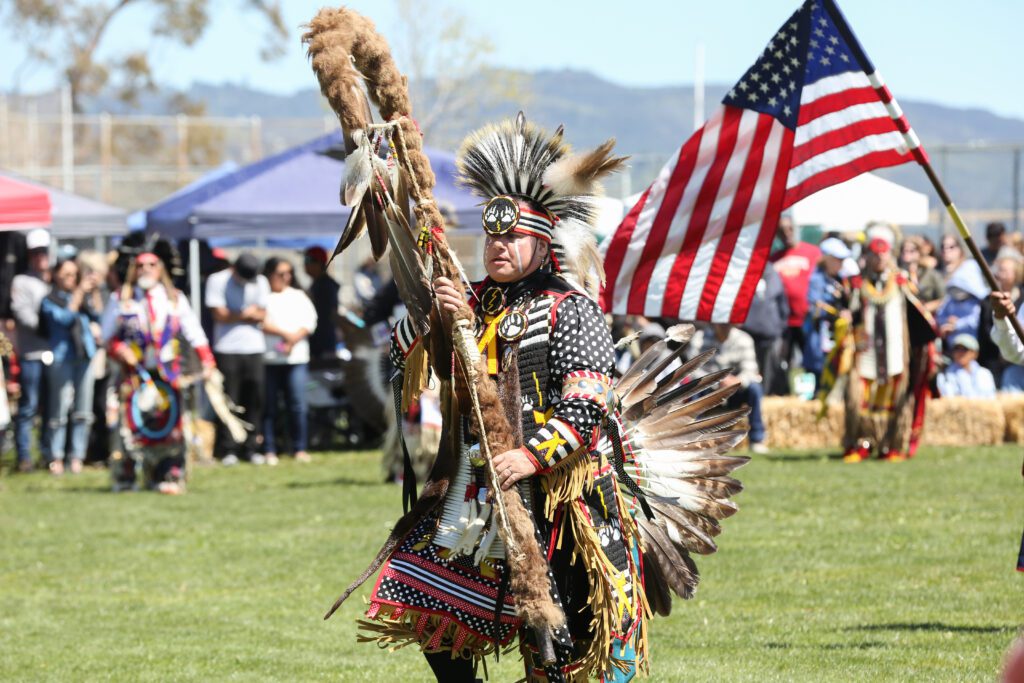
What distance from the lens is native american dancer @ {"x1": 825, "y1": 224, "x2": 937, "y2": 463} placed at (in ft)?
36.8

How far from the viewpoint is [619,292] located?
19.2 feet

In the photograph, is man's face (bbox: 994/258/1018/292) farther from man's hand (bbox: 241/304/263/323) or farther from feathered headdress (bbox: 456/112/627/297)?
feathered headdress (bbox: 456/112/627/297)

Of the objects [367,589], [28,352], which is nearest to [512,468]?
[367,589]

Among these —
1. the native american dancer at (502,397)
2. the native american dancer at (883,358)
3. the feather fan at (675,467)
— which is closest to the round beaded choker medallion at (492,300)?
the native american dancer at (502,397)

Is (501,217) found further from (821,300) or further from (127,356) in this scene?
(821,300)

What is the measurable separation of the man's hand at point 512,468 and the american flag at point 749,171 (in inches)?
76.0

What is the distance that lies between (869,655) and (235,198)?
29.0 feet

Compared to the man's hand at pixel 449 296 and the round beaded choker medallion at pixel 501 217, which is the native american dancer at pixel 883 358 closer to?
the round beaded choker medallion at pixel 501 217

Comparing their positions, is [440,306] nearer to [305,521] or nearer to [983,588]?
[983,588]

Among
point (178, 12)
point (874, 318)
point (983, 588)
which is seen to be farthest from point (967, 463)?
point (178, 12)

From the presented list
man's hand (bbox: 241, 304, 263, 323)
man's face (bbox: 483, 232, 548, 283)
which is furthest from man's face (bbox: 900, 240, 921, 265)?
man's face (bbox: 483, 232, 548, 283)

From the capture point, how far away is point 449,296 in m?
4.00

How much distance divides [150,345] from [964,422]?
22.2 ft

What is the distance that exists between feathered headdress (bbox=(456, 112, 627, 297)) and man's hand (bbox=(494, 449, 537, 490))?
631mm
